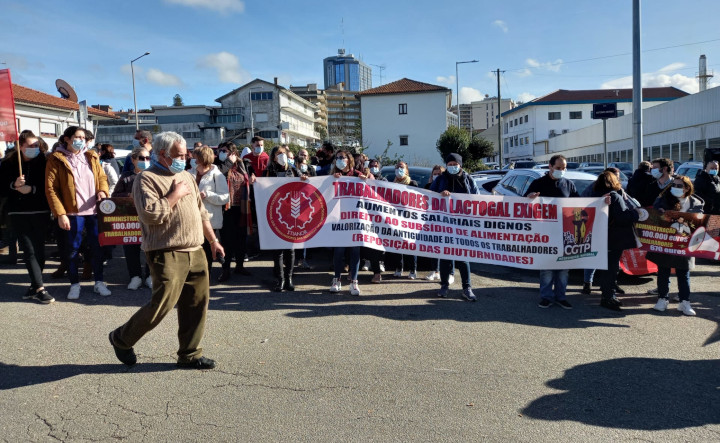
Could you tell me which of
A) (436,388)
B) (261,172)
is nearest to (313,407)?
(436,388)

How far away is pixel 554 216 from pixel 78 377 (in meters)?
5.67

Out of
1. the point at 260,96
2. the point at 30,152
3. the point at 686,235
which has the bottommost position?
the point at 686,235

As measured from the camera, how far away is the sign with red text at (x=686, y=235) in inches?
268

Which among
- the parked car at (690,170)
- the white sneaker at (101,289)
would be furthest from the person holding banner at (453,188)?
the parked car at (690,170)

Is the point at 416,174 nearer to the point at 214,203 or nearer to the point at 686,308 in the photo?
the point at 214,203

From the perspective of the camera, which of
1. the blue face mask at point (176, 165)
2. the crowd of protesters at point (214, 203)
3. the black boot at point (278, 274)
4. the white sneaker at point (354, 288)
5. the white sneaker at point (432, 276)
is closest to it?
the blue face mask at point (176, 165)

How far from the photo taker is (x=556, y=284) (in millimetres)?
6926

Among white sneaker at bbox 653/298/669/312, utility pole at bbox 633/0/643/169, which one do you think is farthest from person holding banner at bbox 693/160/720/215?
utility pole at bbox 633/0/643/169

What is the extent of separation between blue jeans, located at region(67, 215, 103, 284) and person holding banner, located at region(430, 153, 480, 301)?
4.50m

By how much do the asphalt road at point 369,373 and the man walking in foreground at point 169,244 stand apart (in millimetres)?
429

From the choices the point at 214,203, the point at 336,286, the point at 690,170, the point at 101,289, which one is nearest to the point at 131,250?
the point at 101,289

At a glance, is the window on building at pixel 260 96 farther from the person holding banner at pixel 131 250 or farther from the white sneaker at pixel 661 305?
the white sneaker at pixel 661 305

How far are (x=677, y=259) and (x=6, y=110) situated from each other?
8337mm

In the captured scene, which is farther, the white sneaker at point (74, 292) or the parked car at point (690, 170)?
the parked car at point (690, 170)
